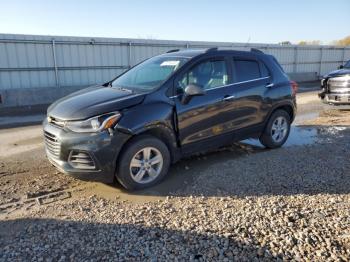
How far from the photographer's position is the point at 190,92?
4871mm

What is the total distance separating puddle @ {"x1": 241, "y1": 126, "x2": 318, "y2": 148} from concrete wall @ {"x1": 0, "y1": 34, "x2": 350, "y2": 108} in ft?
13.4

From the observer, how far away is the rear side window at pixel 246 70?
5.82 meters

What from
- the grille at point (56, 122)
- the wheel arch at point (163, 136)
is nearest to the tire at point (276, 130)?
the wheel arch at point (163, 136)

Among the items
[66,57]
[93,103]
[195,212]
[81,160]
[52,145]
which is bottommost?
[195,212]

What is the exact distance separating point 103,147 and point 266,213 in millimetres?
2127

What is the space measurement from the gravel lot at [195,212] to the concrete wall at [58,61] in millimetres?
7013

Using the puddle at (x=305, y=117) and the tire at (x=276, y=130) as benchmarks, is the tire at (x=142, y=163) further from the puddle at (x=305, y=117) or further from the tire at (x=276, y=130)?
the puddle at (x=305, y=117)

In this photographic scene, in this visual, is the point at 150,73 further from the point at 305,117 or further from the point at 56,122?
the point at 305,117

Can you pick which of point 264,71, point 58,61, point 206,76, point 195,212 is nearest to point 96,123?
point 195,212

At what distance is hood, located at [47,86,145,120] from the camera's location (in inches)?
172

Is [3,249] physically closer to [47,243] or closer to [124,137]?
[47,243]

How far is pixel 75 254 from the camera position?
10.1 feet

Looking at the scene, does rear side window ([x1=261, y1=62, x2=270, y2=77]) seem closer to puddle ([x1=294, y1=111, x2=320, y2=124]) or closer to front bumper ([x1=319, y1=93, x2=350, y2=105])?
puddle ([x1=294, y1=111, x2=320, y2=124])

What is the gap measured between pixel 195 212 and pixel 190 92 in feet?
5.84
